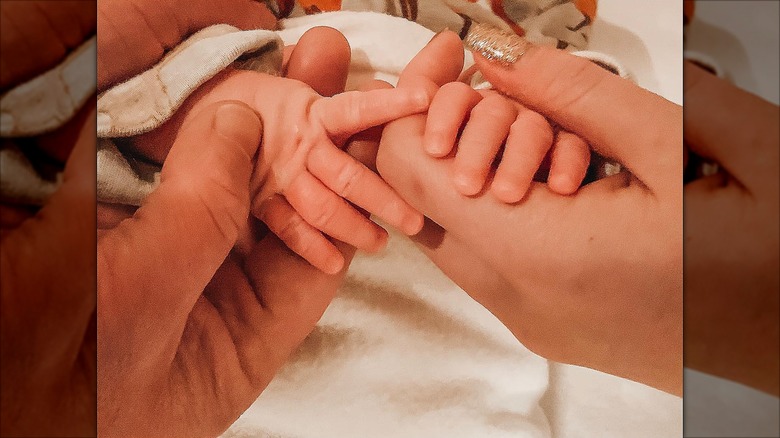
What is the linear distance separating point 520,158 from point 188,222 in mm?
274

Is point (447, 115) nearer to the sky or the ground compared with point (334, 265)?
nearer to the sky

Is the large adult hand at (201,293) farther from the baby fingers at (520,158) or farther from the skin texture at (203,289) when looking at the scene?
the baby fingers at (520,158)

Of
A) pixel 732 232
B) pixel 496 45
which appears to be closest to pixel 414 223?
pixel 496 45

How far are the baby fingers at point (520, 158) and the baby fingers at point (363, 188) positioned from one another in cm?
7

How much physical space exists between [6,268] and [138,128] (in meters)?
0.17

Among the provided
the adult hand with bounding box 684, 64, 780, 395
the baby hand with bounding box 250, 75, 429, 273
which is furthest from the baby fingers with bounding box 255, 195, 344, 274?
the adult hand with bounding box 684, 64, 780, 395

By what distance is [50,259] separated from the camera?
54cm

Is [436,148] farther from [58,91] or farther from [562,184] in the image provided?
[58,91]

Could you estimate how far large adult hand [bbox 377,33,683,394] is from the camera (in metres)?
0.47

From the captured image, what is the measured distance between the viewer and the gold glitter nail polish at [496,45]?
0.48 metres

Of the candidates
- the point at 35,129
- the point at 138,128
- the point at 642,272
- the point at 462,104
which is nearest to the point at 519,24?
the point at 462,104

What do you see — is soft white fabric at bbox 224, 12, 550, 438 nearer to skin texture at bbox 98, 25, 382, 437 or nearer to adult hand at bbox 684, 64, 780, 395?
skin texture at bbox 98, 25, 382, 437

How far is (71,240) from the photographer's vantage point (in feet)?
1.76

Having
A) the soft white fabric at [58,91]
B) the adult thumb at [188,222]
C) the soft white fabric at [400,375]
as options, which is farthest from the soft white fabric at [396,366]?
the soft white fabric at [58,91]
